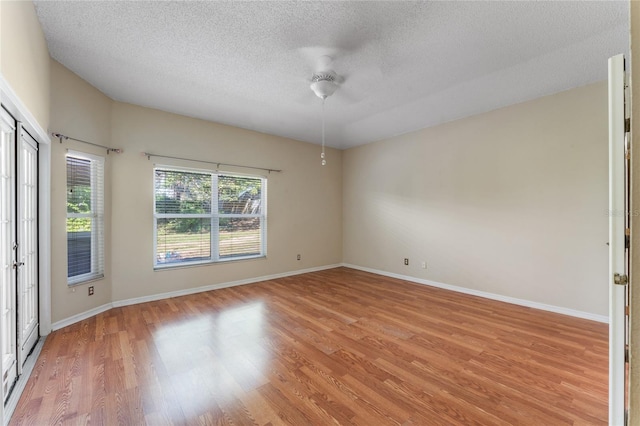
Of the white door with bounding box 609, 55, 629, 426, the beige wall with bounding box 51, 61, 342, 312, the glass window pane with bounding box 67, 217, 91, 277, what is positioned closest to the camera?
the white door with bounding box 609, 55, 629, 426

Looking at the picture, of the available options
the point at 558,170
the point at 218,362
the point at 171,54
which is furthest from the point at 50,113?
the point at 558,170

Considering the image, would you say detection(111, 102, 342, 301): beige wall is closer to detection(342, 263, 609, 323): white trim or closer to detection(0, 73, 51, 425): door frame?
detection(0, 73, 51, 425): door frame

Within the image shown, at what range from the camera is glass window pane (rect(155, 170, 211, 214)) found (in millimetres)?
3994

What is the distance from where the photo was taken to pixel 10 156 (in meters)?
2.01

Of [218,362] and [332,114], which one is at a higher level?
[332,114]

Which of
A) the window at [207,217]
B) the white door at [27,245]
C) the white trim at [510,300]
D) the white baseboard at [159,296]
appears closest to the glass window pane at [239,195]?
the window at [207,217]

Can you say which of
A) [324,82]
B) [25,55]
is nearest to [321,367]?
[324,82]

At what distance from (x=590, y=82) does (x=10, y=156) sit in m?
5.72

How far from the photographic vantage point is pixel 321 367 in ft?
7.20

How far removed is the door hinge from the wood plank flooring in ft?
3.65

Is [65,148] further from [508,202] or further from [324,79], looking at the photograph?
[508,202]

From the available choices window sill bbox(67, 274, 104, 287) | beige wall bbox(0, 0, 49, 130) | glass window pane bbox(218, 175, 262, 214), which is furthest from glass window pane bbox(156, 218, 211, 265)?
beige wall bbox(0, 0, 49, 130)

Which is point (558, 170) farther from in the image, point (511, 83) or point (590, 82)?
point (511, 83)

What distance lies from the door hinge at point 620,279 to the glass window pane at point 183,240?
14.9ft
